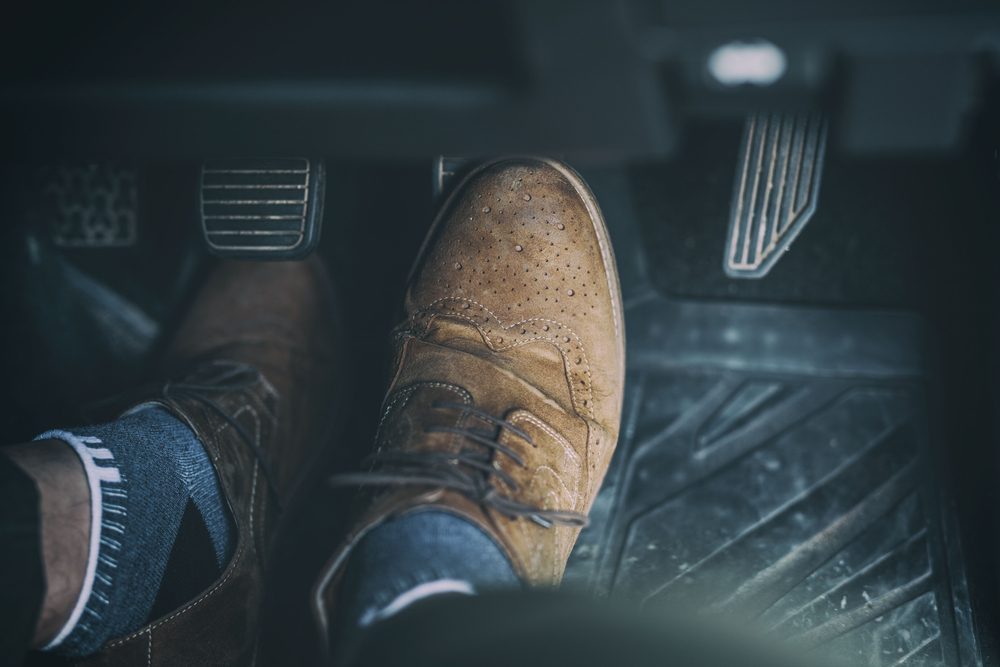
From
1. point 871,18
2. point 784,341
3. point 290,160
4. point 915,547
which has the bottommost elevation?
point 915,547

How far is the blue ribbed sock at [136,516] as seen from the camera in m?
0.66

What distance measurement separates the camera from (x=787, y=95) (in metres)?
0.47

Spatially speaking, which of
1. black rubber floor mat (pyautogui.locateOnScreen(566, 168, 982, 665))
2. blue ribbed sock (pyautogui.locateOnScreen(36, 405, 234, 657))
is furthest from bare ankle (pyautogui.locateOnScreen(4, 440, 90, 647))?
black rubber floor mat (pyautogui.locateOnScreen(566, 168, 982, 665))

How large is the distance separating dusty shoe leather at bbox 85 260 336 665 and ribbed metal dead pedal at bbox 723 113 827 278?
0.54 metres

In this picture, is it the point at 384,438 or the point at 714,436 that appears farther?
the point at 714,436

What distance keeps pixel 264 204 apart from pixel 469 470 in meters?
0.42

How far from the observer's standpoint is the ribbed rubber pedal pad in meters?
0.94

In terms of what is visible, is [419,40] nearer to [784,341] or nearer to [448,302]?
[448,302]

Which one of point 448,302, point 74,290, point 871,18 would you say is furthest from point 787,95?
point 74,290

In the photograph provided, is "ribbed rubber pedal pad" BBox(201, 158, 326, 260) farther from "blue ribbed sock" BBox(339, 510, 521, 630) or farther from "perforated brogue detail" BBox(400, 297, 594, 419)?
"blue ribbed sock" BBox(339, 510, 521, 630)

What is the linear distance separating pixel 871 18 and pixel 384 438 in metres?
0.58

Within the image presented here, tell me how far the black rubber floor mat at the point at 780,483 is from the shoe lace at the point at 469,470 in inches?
7.7

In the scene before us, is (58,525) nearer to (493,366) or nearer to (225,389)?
(225,389)

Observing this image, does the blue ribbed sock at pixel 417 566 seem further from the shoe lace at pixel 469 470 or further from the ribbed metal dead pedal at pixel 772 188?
the ribbed metal dead pedal at pixel 772 188
